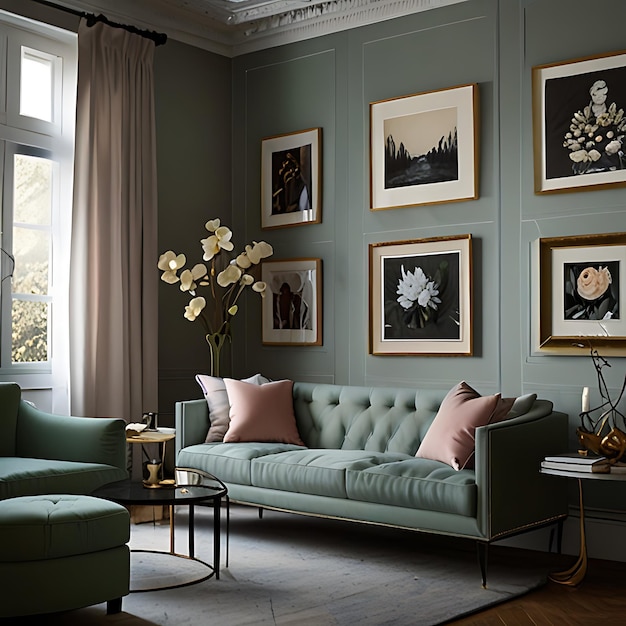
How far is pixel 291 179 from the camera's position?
6086 millimetres

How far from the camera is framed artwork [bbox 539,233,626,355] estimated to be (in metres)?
4.65

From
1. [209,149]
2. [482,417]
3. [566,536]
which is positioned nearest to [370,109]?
[209,149]

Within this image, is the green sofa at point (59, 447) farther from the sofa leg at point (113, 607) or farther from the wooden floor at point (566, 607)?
the wooden floor at point (566, 607)

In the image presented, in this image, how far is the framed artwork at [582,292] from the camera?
4.65 metres

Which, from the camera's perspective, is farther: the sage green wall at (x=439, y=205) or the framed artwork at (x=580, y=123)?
the sage green wall at (x=439, y=205)

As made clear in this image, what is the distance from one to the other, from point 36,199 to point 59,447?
1621 millimetres

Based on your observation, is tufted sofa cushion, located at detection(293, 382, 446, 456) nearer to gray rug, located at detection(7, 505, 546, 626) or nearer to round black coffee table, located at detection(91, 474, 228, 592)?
gray rug, located at detection(7, 505, 546, 626)

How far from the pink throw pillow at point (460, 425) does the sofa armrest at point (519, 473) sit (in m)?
0.15

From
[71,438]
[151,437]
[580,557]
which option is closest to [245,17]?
[151,437]

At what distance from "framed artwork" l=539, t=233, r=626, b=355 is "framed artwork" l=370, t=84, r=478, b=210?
0.63 m

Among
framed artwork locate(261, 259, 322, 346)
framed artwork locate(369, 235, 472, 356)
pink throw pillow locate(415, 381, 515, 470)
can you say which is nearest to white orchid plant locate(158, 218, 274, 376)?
framed artwork locate(261, 259, 322, 346)

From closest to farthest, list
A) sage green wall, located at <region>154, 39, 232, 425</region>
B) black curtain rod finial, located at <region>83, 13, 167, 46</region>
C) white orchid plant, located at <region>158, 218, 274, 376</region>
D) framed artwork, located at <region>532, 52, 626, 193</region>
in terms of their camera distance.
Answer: framed artwork, located at <region>532, 52, 626, 193</region> < black curtain rod finial, located at <region>83, 13, 167, 46</region> < white orchid plant, located at <region>158, 218, 274, 376</region> < sage green wall, located at <region>154, 39, 232, 425</region>

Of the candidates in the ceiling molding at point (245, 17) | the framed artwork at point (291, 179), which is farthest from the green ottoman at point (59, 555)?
the ceiling molding at point (245, 17)

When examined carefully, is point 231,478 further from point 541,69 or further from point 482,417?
point 541,69
